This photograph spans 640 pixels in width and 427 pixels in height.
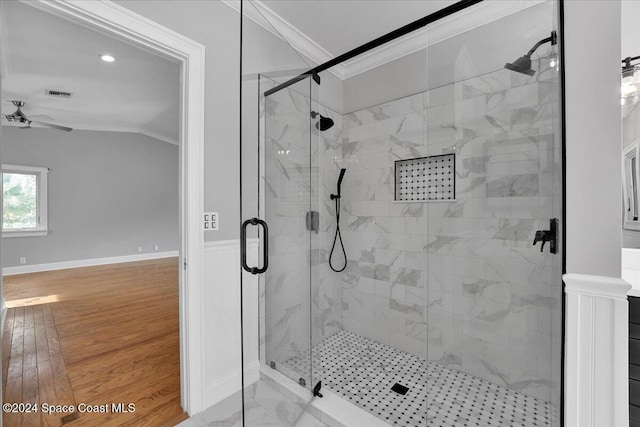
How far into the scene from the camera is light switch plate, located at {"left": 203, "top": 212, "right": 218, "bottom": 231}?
1.70m

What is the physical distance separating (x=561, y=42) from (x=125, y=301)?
15.3 ft

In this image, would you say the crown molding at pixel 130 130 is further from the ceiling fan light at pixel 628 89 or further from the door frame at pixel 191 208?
the ceiling fan light at pixel 628 89

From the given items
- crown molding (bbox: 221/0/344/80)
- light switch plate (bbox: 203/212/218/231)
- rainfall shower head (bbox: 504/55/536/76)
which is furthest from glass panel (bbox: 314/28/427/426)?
light switch plate (bbox: 203/212/218/231)

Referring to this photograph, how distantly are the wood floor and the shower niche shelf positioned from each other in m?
2.12

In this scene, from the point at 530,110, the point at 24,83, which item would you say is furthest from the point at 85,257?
the point at 530,110

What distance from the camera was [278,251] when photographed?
1.62m

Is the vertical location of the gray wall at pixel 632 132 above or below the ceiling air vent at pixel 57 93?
below

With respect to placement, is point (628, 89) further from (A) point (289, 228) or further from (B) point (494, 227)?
(A) point (289, 228)

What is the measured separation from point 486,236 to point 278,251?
122cm

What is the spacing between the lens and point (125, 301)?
362 cm

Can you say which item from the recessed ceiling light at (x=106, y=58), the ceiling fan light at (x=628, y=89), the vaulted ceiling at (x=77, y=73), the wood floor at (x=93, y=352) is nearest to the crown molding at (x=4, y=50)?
the vaulted ceiling at (x=77, y=73)

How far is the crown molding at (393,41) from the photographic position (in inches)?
60.5

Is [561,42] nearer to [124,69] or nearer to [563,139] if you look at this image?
[563,139]

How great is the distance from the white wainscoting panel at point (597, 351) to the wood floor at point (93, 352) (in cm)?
185
